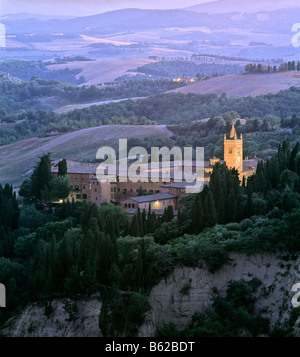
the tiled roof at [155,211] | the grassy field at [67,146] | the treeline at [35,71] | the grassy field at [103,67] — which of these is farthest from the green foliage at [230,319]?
the treeline at [35,71]

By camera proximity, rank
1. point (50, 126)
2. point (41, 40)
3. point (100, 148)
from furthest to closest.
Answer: point (41, 40) < point (50, 126) < point (100, 148)

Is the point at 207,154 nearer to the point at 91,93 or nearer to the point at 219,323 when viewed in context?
the point at 219,323

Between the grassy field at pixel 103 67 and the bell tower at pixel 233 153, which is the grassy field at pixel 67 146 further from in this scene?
the grassy field at pixel 103 67

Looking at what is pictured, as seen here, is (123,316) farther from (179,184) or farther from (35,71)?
(35,71)

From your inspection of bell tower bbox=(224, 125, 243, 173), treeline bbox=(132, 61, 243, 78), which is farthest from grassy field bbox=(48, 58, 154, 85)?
bell tower bbox=(224, 125, 243, 173)

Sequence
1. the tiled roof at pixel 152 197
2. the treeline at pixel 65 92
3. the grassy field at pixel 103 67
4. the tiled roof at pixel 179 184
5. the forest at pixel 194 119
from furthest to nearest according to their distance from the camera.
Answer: the grassy field at pixel 103 67 < the treeline at pixel 65 92 < the forest at pixel 194 119 < the tiled roof at pixel 179 184 < the tiled roof at pixel 152 197
